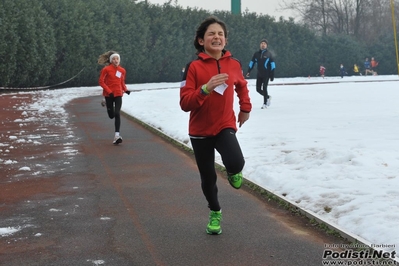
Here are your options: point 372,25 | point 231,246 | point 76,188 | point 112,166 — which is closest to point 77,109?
point 112,166

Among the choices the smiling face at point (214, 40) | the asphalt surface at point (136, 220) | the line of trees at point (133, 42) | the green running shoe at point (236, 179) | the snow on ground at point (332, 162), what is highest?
the line of trees at point (133, 42)

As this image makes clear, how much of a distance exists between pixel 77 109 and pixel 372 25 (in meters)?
62.6

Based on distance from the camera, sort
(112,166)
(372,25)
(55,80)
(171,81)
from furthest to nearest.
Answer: (372,25) → (171,81) → (55,80) → (112,166)

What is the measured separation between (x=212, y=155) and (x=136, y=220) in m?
1.11

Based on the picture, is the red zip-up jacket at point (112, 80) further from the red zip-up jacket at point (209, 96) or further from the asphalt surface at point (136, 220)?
the red zip-up jacket at point (209, 96)

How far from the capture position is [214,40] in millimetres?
5285

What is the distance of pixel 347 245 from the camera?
5.05m

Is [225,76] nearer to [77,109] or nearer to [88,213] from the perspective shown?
[88,213]

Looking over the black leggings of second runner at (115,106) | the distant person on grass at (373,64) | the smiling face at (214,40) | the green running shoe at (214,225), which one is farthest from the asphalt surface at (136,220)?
the distant person on grass at (373,64)

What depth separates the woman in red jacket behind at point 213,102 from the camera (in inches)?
207

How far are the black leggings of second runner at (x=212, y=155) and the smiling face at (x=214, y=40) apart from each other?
67cm

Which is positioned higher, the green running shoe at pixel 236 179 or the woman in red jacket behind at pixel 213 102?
the woman in red jacket behind at pixel 213 102

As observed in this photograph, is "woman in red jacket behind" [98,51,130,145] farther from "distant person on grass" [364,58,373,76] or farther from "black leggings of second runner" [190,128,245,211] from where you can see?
"distant person on grass" [364,58,373,76]

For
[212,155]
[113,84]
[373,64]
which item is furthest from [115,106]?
[373,64]
